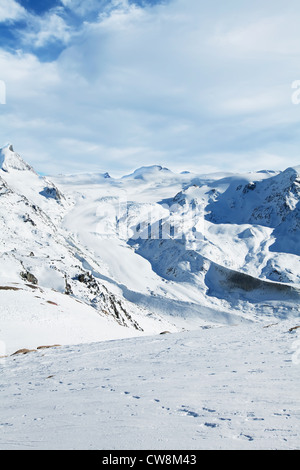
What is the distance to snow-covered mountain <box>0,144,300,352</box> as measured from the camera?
A: 123 feet

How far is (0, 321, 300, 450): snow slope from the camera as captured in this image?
6.42 metres

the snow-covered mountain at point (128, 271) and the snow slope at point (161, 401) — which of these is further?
the snow-covered mountain at point (128, 271)

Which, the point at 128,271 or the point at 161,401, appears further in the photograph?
the point at 128,271

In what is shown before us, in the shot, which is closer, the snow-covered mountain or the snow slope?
the snow slope

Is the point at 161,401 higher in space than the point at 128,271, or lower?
higher

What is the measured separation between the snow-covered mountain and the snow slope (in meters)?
14.0

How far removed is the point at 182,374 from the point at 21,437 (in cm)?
517

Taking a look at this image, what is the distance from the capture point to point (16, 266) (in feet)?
201

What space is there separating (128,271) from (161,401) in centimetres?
13062

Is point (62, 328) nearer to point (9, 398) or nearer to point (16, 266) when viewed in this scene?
point (9, 398)

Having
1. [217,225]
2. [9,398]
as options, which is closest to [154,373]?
[9,398]

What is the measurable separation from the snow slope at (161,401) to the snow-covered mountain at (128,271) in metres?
14.0

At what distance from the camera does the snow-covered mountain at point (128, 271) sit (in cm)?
Answer: 3741

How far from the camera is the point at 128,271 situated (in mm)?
138250
